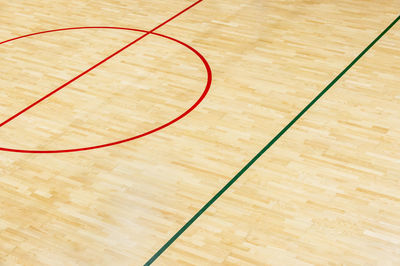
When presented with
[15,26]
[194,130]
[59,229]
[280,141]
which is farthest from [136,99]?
[15,26]

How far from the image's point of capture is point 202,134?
6691 mm

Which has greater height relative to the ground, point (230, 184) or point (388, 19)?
point (388, 19)

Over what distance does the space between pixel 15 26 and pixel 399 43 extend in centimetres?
480

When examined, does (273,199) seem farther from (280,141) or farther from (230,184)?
(280,141)

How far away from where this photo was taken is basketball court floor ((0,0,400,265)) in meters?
5.39

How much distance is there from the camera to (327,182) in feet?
19.5

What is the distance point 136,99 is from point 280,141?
167 cm

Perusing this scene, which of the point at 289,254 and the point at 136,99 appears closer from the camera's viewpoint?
the point at 289,254

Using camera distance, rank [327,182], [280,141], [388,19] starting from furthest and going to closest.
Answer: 1. [388,19]
2. [280,141]
3. [327,182]

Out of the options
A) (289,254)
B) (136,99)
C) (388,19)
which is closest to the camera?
(289,254)

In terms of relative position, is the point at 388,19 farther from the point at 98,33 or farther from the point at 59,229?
the point at 59,229

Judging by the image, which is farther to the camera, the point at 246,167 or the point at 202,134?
the point at 202,134

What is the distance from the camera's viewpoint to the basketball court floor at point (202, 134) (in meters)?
5.39

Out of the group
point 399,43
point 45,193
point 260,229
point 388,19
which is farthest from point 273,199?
point 388,19
